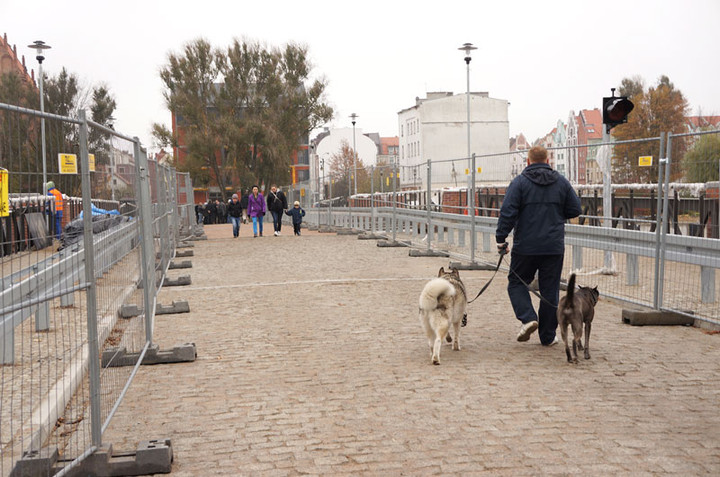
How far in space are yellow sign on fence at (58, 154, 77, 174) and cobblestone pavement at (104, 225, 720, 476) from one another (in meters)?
1.82

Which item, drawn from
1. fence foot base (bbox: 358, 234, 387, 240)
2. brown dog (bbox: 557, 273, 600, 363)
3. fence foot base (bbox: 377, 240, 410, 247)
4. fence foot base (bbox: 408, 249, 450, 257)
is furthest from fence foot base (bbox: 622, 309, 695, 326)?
fence foot base (bbox: 358, 234, 387, 240)

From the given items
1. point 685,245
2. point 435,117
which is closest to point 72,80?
point 685,245

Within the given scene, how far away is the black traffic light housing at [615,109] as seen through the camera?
14.1 m

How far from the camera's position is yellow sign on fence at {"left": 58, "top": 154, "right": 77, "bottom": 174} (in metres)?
4.62

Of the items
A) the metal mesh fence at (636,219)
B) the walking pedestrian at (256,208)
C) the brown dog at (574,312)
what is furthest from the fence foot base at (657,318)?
the walking pedestrian at (256,208)

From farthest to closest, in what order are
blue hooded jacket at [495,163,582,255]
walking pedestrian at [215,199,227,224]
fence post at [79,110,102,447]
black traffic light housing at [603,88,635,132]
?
walking pedestrian at [215,199,227,224]
black traffic light housing at [603,88,635,132]
blue hooded jacket at [495,163,582,255]
fence post at [79,110,102,447]

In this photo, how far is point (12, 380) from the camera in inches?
166

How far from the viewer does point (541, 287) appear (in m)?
8.65

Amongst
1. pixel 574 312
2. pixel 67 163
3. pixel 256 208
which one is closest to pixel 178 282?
pixel 574 312

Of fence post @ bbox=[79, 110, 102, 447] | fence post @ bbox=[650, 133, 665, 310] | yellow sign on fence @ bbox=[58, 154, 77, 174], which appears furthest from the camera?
fence post @ bbox=[650, 133, 665, 310]

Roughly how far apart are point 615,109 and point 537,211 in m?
6.31

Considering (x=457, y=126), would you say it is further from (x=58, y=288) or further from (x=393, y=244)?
(x=58, y=288)

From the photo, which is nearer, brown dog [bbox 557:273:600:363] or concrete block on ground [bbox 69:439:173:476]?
concrete block on ground [bbox 69:439:173:476]

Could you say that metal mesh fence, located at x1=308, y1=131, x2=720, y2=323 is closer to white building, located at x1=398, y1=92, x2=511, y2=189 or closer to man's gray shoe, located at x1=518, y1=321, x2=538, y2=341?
man's gray shoe, located at x1=518, y1=321, x2=538, y2=341
